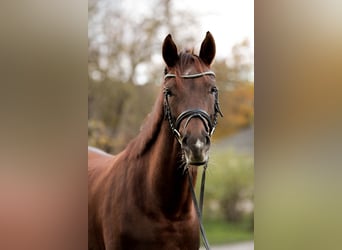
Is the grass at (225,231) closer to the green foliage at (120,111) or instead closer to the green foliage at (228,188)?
the green foliage at (228,188)

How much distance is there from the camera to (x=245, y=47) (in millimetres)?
2424

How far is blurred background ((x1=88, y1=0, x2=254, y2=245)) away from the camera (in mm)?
2355

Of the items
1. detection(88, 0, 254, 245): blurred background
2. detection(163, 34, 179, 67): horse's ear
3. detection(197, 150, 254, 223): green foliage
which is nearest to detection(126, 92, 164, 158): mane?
detection(163, 34, 179, 67): horse's ear

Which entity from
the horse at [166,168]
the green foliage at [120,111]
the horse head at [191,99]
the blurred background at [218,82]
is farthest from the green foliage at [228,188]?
the horse head at [191,99]

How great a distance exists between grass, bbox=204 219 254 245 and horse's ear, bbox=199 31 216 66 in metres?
0.81

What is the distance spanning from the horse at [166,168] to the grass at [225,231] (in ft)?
0.80

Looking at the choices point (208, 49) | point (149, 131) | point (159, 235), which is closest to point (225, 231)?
point (159, 235)

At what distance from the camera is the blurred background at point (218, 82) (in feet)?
7.73

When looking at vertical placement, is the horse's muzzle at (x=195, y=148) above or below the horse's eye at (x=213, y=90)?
below

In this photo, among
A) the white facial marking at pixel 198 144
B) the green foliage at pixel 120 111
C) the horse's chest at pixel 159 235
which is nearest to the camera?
the white facial marking at pixel 198 144

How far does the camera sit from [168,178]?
2.04 metres
